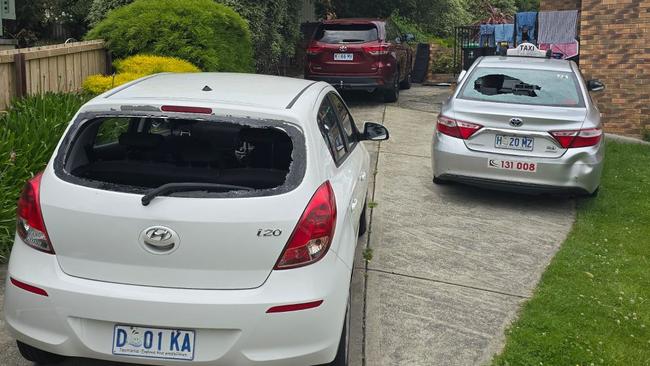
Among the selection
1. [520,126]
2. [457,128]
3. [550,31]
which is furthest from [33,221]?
[550,31]

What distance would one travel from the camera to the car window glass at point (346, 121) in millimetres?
4887

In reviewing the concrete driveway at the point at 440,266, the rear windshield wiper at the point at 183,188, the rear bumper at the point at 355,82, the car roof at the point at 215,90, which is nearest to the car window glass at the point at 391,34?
the rear bumper at the point at 355,82

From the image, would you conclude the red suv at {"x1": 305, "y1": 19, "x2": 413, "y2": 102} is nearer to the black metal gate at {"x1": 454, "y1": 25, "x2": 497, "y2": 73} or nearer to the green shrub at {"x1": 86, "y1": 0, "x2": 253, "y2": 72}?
the green shrub at {"x1": 86, "y1": 0, "x2": 253, "y2": 72}

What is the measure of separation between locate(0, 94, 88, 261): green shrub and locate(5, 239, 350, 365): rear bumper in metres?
2.03

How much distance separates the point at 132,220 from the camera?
10.0 feet

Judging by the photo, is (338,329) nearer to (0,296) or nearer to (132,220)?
(132,220)

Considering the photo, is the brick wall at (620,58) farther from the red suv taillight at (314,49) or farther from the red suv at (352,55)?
the red suv taillight at (314,49)

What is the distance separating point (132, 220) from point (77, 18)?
13.3 m

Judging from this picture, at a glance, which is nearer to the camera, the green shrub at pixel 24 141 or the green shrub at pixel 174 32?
the green shrub at pixel 24 141

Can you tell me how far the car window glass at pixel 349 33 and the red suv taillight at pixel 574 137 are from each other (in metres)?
6.52

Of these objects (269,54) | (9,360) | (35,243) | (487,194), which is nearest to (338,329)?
(35,243)

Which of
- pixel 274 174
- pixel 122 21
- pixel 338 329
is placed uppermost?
pixel 122 21

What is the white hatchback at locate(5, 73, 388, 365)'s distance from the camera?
3.02 metres

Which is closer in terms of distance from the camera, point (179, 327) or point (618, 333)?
point (179, 327)
